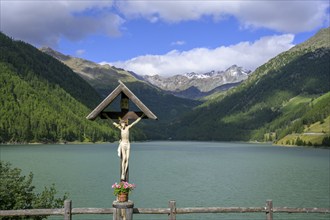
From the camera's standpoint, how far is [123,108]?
20953 mm

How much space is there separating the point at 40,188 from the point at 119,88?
62.2m

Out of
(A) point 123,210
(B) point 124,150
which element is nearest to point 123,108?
(B) point 124,150

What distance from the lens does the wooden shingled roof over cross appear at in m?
20.1

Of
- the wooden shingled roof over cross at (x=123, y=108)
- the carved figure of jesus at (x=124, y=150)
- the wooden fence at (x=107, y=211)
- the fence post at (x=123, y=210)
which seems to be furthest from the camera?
the wooden shingled roof over cross at (x=123, y=108)

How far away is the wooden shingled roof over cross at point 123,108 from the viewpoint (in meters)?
20.1

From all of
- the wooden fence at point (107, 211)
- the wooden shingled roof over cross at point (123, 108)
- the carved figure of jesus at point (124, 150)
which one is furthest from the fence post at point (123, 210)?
the wooden shingled roof over cross at point (123, 108)

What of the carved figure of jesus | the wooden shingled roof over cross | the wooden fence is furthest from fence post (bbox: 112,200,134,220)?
the wooden shingled roof over cross

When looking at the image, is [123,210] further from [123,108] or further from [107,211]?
[123,108]

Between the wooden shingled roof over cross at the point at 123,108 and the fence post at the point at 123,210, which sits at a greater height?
the wooden shingled roof over cross at the point at 123,108

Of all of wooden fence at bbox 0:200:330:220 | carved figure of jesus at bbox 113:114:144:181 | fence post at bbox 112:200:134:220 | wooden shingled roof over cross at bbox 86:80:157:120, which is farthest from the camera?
wooden shingled roof over cross at bbox 86:80:157:120

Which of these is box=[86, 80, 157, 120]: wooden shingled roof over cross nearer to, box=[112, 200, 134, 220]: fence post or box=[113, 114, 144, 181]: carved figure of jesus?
box=[113, 114, 144, 181]: carved figure of jesus

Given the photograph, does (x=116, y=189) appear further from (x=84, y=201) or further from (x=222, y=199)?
(x=222, y=199)

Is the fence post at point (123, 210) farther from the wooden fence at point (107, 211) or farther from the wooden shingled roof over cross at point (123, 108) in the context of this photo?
the wooden shingled roof over cross at point (123, 108)

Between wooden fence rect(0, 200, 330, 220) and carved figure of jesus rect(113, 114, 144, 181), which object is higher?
carved figure of jesus rect(113, 114, 144, 181)
